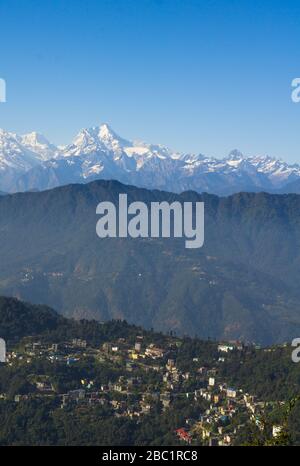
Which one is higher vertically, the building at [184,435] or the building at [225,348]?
the building at [225,348]

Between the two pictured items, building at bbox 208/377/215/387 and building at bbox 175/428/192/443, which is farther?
building at bbox 208/377/215/387

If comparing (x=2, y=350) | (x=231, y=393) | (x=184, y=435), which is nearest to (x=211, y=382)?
(x=231, y=393)

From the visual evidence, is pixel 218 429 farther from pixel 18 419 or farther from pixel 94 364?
pixel 94 364

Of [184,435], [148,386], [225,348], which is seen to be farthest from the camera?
[225,348]

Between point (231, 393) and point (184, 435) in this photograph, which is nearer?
point (184, 435)

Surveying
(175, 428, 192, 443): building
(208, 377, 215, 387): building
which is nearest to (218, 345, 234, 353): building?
(208, 377, 215, 387): building

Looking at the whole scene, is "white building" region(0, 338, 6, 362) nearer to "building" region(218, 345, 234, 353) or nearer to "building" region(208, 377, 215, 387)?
"building" region(208, 377, 215, 387)

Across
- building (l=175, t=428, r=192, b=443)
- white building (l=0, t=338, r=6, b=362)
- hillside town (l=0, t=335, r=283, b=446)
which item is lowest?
building (l=175, t=428, r=192, b=443)

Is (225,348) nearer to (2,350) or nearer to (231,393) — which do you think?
(231,393)

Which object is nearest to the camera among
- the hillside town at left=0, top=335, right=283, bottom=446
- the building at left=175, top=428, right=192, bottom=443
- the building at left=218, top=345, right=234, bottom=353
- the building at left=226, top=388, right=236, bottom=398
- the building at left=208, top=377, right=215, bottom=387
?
the building at left=175, top=428, right=192, bottom=443

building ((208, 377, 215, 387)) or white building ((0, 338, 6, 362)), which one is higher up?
white building ((0, 338, 6, 362))

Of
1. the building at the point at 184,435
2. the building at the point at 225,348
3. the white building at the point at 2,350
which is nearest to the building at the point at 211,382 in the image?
the building at the point at 184,435

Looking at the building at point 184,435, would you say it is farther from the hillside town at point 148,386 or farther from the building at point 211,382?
the building at point 211,382
